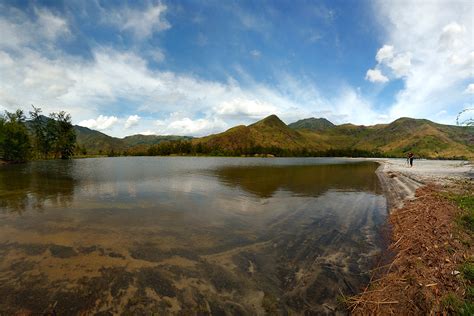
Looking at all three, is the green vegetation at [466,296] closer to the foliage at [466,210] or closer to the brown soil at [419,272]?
the brown soil at [419,272]

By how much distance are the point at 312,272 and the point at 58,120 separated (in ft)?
524

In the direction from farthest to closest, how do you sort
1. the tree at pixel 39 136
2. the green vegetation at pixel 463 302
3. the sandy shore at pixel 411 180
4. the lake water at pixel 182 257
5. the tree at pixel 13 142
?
the tree at pixel 39 136 < the tree at pixel 13 142 < the sandy shore at pixel 411 180 < the lake water at pixel 182 257 < the green vegetation at pixel 463 302

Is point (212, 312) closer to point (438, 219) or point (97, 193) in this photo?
point (438, 219)

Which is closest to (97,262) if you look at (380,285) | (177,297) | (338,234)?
(177,297)

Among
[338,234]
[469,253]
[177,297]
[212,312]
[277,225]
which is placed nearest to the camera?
[212,312]

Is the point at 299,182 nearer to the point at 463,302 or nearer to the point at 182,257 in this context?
the point at 182,257

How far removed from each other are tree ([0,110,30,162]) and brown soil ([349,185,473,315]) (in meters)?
107

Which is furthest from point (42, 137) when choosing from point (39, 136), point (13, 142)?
point (13, 142)

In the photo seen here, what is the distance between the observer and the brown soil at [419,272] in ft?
21.4

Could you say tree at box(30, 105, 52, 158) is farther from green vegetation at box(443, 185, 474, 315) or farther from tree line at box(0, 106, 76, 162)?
green vegetation at box(443, 185, 474, 315)

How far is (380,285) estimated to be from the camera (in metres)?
7.83

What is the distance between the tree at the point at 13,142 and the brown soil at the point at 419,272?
10730 centimetres

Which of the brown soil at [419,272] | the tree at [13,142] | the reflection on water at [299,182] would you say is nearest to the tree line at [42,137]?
the tree at [13,142]

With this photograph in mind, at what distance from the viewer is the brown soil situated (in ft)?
21.4
